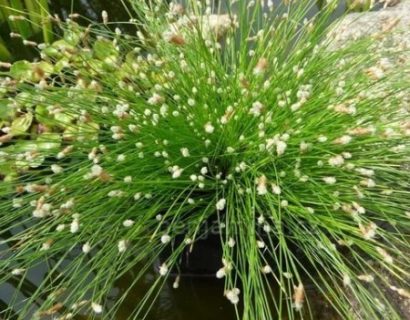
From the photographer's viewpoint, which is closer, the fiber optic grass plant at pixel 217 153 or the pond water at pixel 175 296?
the fiber optic grass plant at pixel 217 153

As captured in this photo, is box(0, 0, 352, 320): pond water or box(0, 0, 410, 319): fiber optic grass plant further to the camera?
box(0, 0, 352, 320): pond water

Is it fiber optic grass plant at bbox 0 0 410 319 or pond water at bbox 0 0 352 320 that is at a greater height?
fiber optic grass plant at bbox 0 0 410 319

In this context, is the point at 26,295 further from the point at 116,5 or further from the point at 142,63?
the point at 116,5

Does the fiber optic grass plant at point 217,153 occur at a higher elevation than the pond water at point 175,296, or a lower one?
higher

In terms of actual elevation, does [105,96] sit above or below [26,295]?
above

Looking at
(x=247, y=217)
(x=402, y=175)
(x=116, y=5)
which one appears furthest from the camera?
(x=116, y=5)

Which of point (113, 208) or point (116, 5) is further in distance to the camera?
point (116, 5)

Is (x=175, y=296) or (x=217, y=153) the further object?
(x=175, y=296)

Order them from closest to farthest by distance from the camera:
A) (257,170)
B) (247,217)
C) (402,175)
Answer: (247,217) → (257,170) → (402,175)

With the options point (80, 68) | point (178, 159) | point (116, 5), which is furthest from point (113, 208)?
point (116, 5)

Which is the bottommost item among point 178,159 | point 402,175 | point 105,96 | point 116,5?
point 402,175

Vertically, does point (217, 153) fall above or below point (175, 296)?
above
